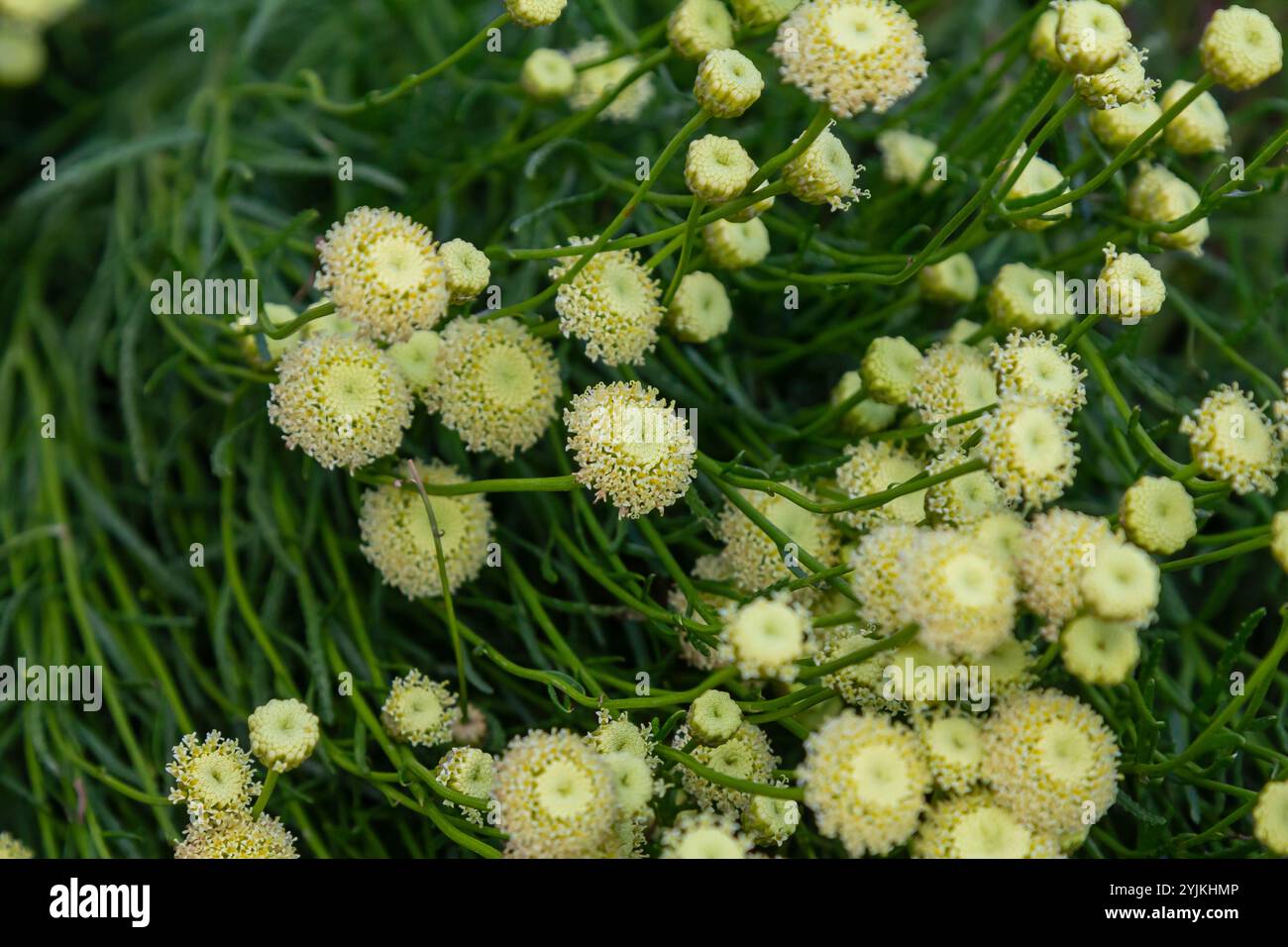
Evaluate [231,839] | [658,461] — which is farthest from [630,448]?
[231,839]

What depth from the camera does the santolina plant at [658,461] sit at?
445 millimetres

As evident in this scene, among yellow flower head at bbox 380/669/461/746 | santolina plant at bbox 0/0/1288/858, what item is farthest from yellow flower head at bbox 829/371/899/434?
yellow flower head at bbox 380/669/461/746

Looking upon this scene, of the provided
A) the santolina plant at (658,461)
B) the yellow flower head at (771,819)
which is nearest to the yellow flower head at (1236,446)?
the santolina plant at (658,461)

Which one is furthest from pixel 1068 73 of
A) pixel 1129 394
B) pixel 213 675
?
pixel 213 675

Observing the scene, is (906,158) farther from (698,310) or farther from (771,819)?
(771,819)

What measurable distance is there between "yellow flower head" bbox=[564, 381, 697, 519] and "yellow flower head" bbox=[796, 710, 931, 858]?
0.38 feet

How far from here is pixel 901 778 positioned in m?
0.42

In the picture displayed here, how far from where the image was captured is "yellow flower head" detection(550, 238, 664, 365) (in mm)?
515

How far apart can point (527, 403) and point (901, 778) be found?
220 mm

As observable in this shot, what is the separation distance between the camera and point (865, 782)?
0.42m

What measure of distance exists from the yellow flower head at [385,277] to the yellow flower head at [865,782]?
219 mm

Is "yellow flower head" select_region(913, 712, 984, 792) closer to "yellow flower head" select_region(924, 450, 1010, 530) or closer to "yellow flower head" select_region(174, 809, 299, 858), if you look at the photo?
"yellow flower head" select_region(924, 450, 1010, 530)

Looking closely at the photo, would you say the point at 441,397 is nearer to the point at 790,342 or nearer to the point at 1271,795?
the point at 790,342

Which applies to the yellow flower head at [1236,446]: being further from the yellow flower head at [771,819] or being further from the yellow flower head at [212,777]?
the yellow flower head at [212,777]
